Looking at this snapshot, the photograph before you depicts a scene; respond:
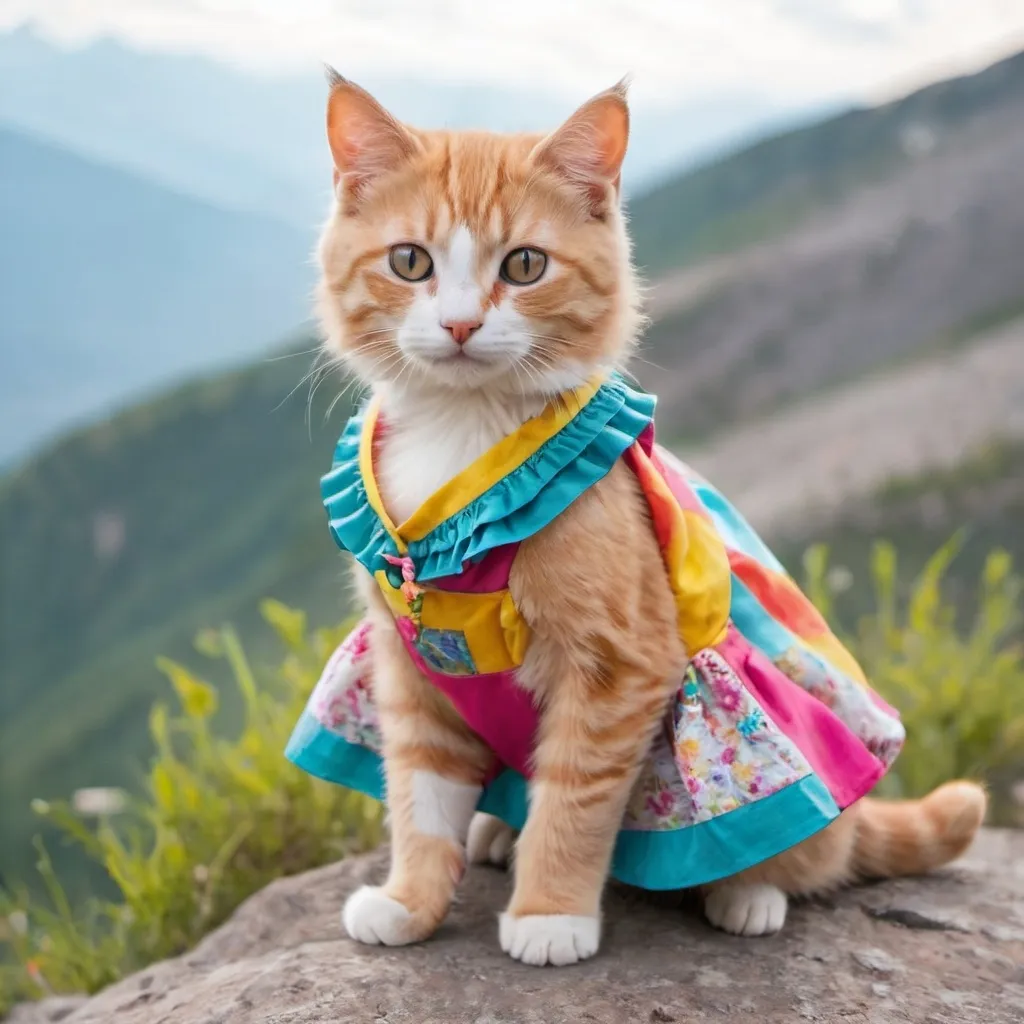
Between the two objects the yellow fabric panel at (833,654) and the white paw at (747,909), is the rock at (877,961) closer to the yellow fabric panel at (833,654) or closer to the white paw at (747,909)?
the white paw at (747,909)

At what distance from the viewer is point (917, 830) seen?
160cm

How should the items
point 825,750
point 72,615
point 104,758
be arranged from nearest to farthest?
point 825,750 → point 104,758 → point 72,615

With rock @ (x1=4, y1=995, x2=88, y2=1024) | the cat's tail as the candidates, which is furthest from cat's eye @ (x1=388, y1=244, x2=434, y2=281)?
rock @ (x1=4, y1=995, x2=88, y2=1024)

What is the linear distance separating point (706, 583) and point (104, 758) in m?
5.53

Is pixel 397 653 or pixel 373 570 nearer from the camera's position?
pixel 373 570

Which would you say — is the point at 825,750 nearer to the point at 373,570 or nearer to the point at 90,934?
the point at 373,570

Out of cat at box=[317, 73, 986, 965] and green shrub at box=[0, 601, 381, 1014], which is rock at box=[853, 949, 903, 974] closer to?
cat at box=[317, 73, 986, 965]

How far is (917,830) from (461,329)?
0.99 metres

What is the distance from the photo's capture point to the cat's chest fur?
1.32m

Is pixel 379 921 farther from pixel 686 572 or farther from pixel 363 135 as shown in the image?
pixel 363 135

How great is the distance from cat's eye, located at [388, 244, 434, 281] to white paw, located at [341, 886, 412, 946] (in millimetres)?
760

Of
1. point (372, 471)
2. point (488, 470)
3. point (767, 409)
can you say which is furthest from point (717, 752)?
point (767, 409)

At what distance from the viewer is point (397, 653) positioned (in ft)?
4.80

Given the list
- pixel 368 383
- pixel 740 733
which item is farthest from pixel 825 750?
pixel 368 383
